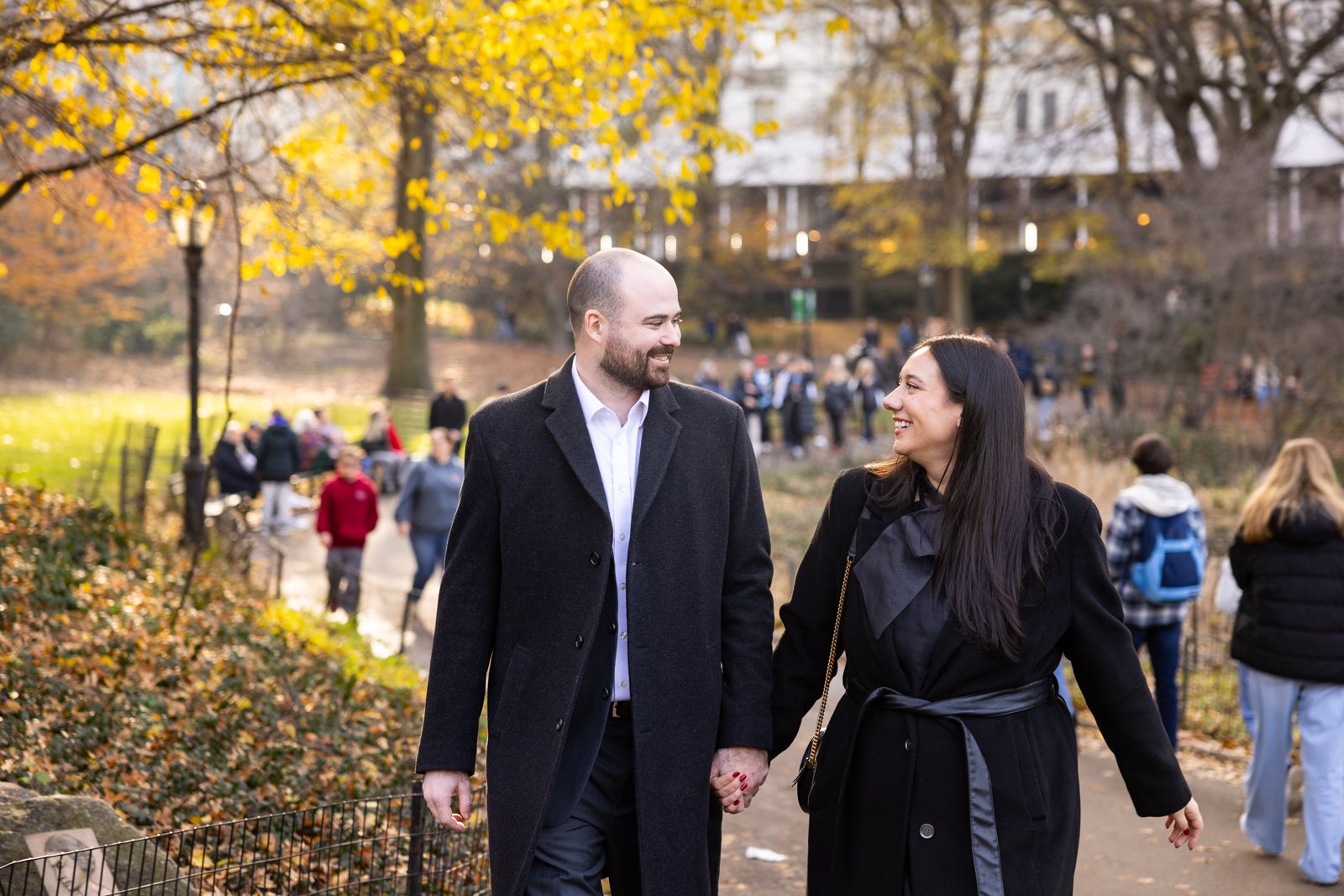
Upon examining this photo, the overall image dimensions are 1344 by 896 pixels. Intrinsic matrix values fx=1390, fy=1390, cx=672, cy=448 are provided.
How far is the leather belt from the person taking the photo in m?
3.51

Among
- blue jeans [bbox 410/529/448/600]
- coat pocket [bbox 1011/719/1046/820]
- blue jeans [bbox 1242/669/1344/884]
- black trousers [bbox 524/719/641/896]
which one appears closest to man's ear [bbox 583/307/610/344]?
black trousers [bbox 524/719/641/896]

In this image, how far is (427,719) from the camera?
3.86 m

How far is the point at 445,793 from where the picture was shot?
381 centimetres

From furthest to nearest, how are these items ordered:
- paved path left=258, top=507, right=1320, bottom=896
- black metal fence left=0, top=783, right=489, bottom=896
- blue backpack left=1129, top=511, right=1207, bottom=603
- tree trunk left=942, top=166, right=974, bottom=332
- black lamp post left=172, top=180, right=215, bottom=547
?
tree trunk left=942, top=166, right=974, bottom=332 → black lamp post left=172, top=180, right=215, bottom=547 → blue backpack left=1129, top=511, right=1207, bottom=603 → paved path left=258, top=507, right=1320, bottom=896 → black metal fence left=0, top=783, right=489, bottom=896

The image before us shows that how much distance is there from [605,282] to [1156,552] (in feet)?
18.1

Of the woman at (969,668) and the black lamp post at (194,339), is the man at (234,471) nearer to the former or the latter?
the black lamp post at (194,339)

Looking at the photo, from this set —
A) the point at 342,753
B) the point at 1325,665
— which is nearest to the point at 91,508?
the point at 342,753

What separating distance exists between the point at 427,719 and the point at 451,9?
29.6 feet

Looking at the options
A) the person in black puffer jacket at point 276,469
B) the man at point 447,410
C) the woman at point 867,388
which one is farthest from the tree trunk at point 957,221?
the person in black puffer jacket at point 276,469

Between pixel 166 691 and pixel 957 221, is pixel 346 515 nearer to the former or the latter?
pixel 166 691

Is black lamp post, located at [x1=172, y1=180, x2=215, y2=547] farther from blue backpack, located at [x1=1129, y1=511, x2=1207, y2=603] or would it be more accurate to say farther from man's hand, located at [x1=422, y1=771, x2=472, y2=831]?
man's hand, located at [x1=422, y1=771, x2=472, y2=831]

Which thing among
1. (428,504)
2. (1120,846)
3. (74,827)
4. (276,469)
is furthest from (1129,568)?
(276,469)

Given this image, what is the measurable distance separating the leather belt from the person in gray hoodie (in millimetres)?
9684

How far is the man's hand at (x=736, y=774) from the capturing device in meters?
3.85
